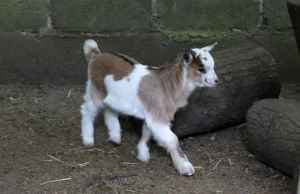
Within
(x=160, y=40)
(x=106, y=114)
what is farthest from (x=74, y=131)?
(x=160, y=40)

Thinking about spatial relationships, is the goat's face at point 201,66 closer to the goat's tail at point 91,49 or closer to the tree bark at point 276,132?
the tree bark at point 276,132

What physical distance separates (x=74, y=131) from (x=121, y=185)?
3.45 ft

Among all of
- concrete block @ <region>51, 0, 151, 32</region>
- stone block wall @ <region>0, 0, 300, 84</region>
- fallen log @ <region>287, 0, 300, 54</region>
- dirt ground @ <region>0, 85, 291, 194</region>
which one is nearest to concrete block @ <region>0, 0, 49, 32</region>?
stone block wall @ <region>0, 0, 300, 84</region>

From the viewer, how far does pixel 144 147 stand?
4.68 metres

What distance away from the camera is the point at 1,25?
5.78 m

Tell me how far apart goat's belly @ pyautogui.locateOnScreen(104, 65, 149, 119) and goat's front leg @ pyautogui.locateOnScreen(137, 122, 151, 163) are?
0.18 meters

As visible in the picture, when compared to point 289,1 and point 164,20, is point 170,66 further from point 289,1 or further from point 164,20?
point 164,20

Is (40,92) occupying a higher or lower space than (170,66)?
lower

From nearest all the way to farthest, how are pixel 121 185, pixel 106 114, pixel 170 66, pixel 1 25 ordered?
pixel 121 185, pixel 170 66, pixel 106 114, pixel 1 25

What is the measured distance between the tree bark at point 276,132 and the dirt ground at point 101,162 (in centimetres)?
13

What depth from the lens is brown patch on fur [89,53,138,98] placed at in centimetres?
459

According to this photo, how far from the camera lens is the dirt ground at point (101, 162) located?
4.26 metres

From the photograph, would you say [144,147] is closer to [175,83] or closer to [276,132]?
[175,83]

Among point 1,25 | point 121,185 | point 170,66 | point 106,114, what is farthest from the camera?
point 1,25
